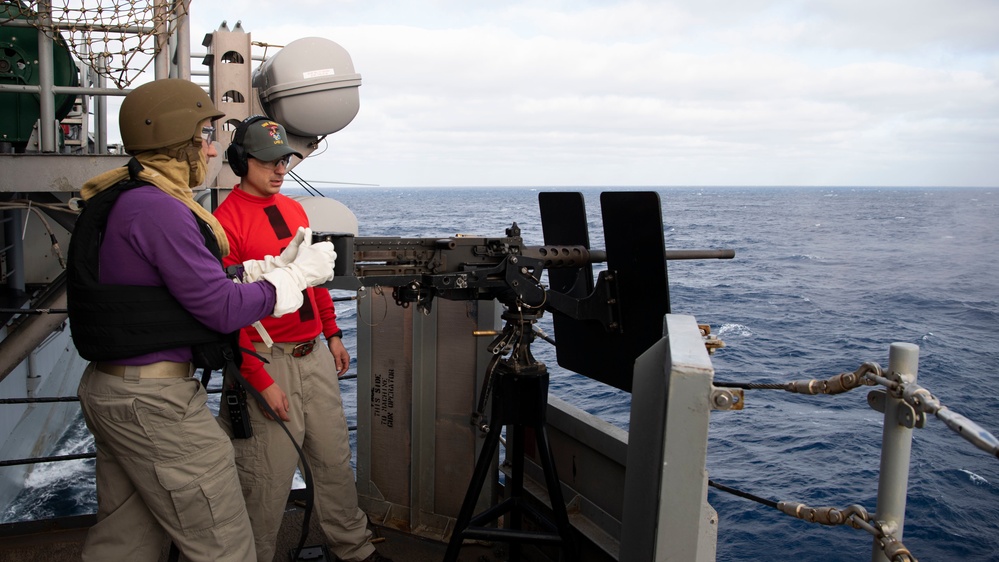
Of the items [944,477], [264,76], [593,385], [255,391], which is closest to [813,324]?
[593,385]

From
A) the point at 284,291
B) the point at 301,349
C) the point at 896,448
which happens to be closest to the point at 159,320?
the point at 284,291

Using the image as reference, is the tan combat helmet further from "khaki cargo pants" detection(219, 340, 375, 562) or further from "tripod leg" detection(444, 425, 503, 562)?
"tripod leg" detection(444, 425, 503, 562)

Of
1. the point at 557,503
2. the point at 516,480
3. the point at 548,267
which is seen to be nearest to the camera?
the point at 557,503

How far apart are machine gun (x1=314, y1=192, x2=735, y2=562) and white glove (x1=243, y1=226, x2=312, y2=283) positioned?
197 mm

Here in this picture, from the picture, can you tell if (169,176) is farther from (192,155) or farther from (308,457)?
(308,457)

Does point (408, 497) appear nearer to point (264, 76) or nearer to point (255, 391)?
point (255, 391)

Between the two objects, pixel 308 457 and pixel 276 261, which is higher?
pixel 276 261

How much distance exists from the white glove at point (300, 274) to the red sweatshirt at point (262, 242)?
522mm

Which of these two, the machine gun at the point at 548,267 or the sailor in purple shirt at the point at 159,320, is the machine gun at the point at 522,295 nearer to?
the machine gun at the point at 548,267

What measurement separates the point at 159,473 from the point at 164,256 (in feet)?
2.24

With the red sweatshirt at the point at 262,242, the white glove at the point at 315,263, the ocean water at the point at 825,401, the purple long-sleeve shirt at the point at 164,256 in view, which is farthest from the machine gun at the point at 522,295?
the ocean water at the point at 825,401

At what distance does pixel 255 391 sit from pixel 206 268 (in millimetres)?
659

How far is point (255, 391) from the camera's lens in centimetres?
296

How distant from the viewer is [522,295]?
3305 mm
